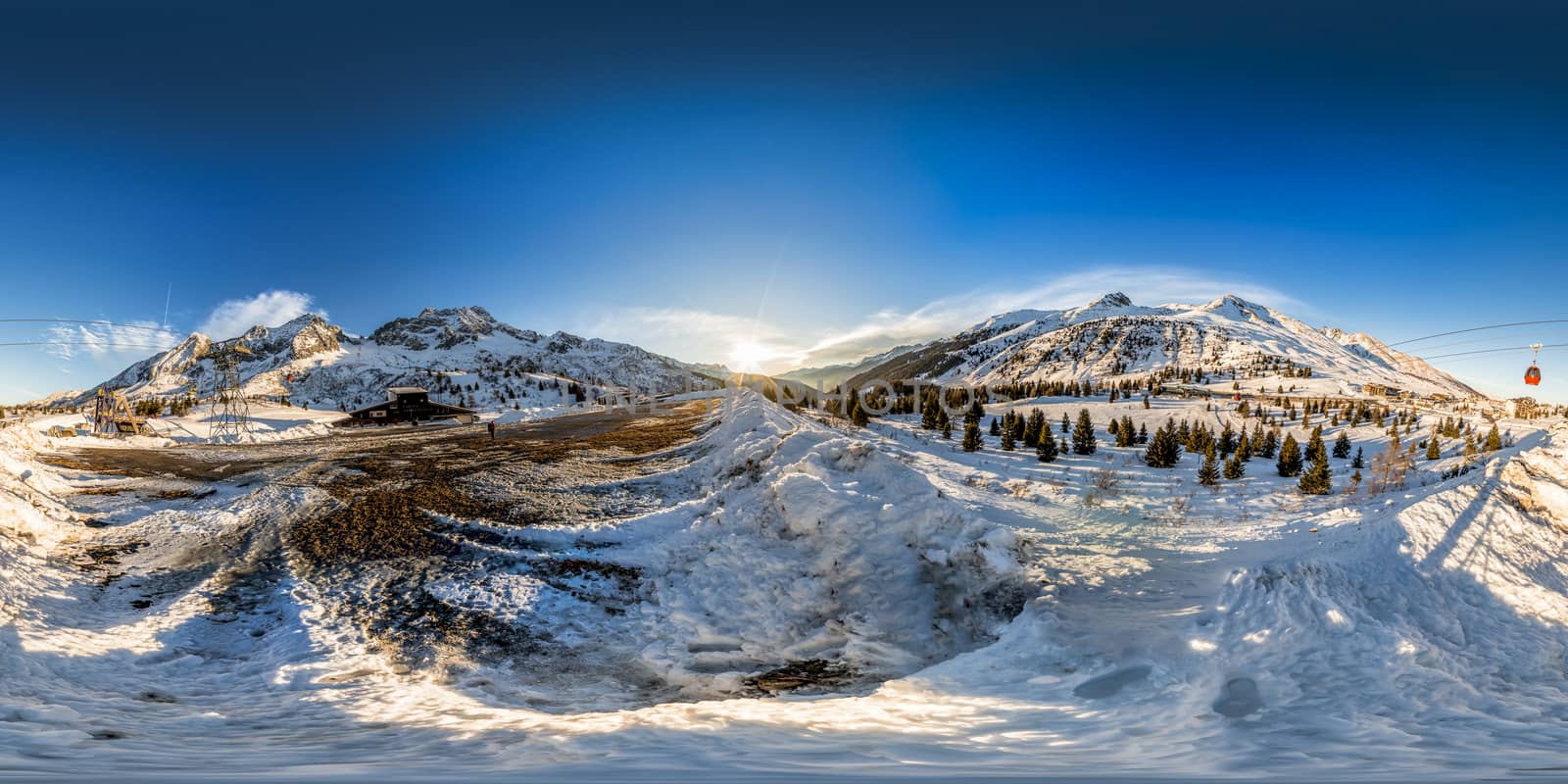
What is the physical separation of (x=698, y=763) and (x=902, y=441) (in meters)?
35.2

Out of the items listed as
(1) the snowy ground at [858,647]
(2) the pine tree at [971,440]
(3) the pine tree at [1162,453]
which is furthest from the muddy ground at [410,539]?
(3) the pine tree at [1162,453]

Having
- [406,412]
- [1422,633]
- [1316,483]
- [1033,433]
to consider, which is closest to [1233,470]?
[1316,483]

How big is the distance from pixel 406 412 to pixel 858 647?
251 feet

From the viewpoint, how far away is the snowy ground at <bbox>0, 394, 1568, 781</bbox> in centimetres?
476

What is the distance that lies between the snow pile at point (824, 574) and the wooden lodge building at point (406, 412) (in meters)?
62.5

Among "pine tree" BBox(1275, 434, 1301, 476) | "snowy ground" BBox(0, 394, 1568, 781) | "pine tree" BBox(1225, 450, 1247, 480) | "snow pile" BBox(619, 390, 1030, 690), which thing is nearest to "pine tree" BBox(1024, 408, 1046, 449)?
"pine tree" BBox(1225, 450, 1247, 480)

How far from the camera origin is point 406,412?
225 ft

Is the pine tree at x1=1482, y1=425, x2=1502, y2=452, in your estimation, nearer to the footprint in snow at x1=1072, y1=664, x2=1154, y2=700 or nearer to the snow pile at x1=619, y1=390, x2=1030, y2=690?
the snow pile at x1=619, y1=390, x2=1030, y2=690

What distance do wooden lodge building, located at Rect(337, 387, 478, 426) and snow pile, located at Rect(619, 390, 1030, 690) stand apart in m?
62.5

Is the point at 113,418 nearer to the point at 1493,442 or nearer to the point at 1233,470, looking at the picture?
the point at 1233,470

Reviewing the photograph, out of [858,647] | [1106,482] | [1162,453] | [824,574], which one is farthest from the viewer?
[1162,453]

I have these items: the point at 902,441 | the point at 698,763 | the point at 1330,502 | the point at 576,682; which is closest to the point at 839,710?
the point at 698,763

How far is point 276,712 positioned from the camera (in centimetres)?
654

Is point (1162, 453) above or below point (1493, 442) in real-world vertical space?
above
